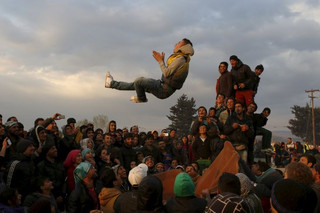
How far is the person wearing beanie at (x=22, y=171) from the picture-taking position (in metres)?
6.31

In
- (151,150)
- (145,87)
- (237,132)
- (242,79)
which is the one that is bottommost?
(151,150)

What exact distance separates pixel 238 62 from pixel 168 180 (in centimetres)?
577

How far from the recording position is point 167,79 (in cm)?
807

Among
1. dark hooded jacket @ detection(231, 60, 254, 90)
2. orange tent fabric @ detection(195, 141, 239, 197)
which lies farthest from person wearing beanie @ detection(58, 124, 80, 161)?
dark hooded jacket @ detection(231, 60, 254, 90)

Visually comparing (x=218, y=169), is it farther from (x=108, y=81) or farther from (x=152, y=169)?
(x=108, y=81)

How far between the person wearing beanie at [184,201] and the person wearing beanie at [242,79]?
22.7 ft

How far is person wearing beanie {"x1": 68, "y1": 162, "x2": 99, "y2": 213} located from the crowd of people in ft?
0.05

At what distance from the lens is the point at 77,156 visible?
7668mm

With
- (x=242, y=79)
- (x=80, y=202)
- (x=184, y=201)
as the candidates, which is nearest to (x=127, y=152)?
(x=242, y=79)

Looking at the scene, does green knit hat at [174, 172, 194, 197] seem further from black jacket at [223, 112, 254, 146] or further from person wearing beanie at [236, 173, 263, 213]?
black jacket at [223, 112, 254, 146]

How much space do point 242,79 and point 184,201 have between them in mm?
7143

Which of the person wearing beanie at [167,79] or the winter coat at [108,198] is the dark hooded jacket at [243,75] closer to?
the person wearing beanie at [167,79]

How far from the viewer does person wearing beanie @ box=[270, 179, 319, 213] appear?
3.32 meters

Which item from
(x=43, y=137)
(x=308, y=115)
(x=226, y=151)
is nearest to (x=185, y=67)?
(x=226, y=151)
